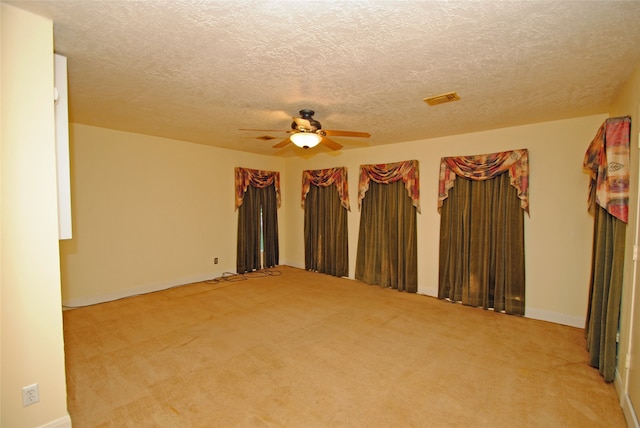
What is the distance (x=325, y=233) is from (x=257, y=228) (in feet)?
4.59

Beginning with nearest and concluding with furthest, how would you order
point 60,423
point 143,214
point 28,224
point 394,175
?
point 28,224 → point 60,423 → point 143,214 → point 394,175

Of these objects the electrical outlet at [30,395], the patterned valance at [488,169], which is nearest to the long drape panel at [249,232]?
the patterned valance at [488,169]

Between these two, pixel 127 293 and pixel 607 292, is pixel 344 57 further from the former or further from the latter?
pixel 127 293

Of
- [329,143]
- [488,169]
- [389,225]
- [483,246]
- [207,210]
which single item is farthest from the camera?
[207,210]

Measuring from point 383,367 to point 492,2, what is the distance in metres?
2.67

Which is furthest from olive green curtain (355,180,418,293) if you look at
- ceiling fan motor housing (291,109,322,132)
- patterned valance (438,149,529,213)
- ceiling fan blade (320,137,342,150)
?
ceiling fan motor housing (291,109,322,132)

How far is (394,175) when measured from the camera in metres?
4.96

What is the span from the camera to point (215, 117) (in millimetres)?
3539

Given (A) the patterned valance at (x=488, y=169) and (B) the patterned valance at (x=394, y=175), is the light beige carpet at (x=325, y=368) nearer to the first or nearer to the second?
(A) the patterned valance at (x=488, y=169)

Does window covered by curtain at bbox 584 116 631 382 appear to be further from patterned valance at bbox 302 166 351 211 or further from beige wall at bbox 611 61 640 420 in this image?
patterned valance at bbox 302 166 351 211

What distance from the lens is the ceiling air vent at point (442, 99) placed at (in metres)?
2.75

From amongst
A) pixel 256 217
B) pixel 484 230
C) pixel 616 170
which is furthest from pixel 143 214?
pixel 616 170

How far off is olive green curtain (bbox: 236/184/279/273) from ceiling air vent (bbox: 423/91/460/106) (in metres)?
4.02

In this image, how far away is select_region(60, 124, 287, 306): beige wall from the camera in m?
4.08
